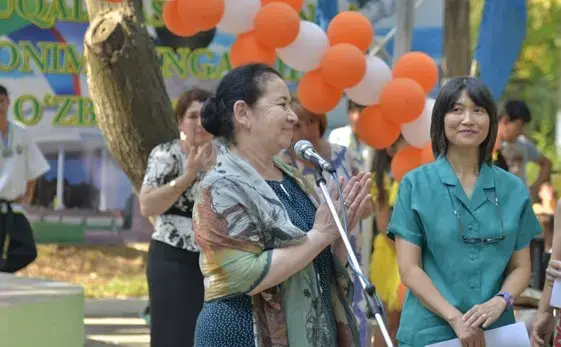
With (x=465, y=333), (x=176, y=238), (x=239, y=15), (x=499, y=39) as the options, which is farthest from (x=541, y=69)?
(x=465, y=333)

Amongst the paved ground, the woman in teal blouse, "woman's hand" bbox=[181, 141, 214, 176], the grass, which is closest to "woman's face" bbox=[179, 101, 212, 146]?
"woman's hand" bbox=[181, 141, 214, 176]

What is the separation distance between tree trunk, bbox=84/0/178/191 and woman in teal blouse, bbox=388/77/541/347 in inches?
126

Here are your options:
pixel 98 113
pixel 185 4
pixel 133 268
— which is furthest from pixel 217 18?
pixel 133 268

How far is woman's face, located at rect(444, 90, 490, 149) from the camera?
426 centimetres

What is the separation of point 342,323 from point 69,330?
98.9 inches

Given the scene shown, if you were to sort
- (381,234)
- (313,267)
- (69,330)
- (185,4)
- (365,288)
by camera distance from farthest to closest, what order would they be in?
(381,234) → (185,4) → (69,330) → (313,267) → (365,288)

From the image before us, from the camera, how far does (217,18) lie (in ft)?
21.9

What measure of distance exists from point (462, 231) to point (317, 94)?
3.05 m

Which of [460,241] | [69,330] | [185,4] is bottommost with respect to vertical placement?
[69,330]

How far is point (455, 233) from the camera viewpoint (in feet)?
13.5

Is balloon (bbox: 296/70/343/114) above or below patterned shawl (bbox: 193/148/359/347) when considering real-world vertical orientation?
above

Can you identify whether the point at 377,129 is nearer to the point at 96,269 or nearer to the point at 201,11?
the point at 201,11

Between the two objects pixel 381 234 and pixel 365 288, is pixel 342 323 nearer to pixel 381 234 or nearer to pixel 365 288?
pixel 365 288

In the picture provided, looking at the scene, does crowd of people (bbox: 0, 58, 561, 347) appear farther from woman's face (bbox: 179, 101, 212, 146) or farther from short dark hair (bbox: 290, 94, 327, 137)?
short dark hair (bbox: 290, 94, 327, 137)
